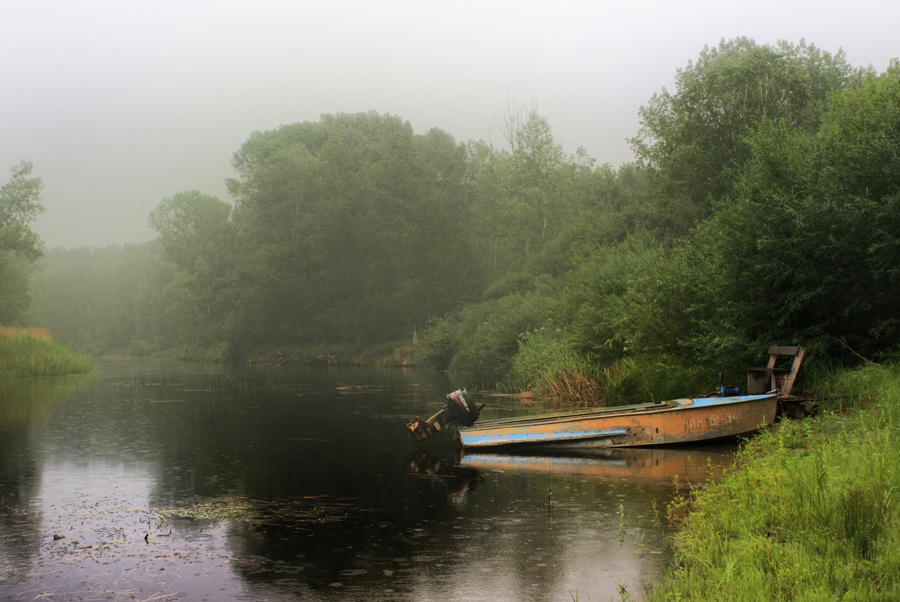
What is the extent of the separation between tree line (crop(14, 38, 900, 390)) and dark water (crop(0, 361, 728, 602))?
4314 millimetres

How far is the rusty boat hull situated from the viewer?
42.8 ft

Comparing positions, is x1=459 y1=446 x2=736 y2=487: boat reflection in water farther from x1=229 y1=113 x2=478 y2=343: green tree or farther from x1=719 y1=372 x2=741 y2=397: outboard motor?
x1=229 y1=113 x2=478 y2=343: green tree

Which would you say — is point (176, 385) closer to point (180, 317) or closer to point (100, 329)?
point (180, 317)

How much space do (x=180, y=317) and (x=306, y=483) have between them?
67600 millimetres

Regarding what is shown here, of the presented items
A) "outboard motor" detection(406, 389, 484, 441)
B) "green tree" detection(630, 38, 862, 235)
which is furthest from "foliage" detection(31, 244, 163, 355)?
"outboard motor" detection(406, 389, 484, 441)

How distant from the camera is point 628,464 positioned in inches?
480

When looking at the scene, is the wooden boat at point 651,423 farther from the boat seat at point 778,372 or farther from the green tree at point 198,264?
the green tree at point 198,264

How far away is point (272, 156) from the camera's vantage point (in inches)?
2525

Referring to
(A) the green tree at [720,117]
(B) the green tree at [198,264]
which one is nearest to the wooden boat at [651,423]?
(A) the green tree at [720,117]

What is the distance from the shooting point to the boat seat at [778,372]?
13.3 m

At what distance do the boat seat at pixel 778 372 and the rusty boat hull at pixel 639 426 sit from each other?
61 cm

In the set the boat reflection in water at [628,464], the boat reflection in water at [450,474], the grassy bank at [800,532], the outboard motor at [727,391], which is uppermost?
the outboard motor at [727,391]

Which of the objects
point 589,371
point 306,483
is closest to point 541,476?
point 306,483

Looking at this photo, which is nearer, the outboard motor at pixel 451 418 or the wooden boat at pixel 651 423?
the wooden boat at pixel 651 423
